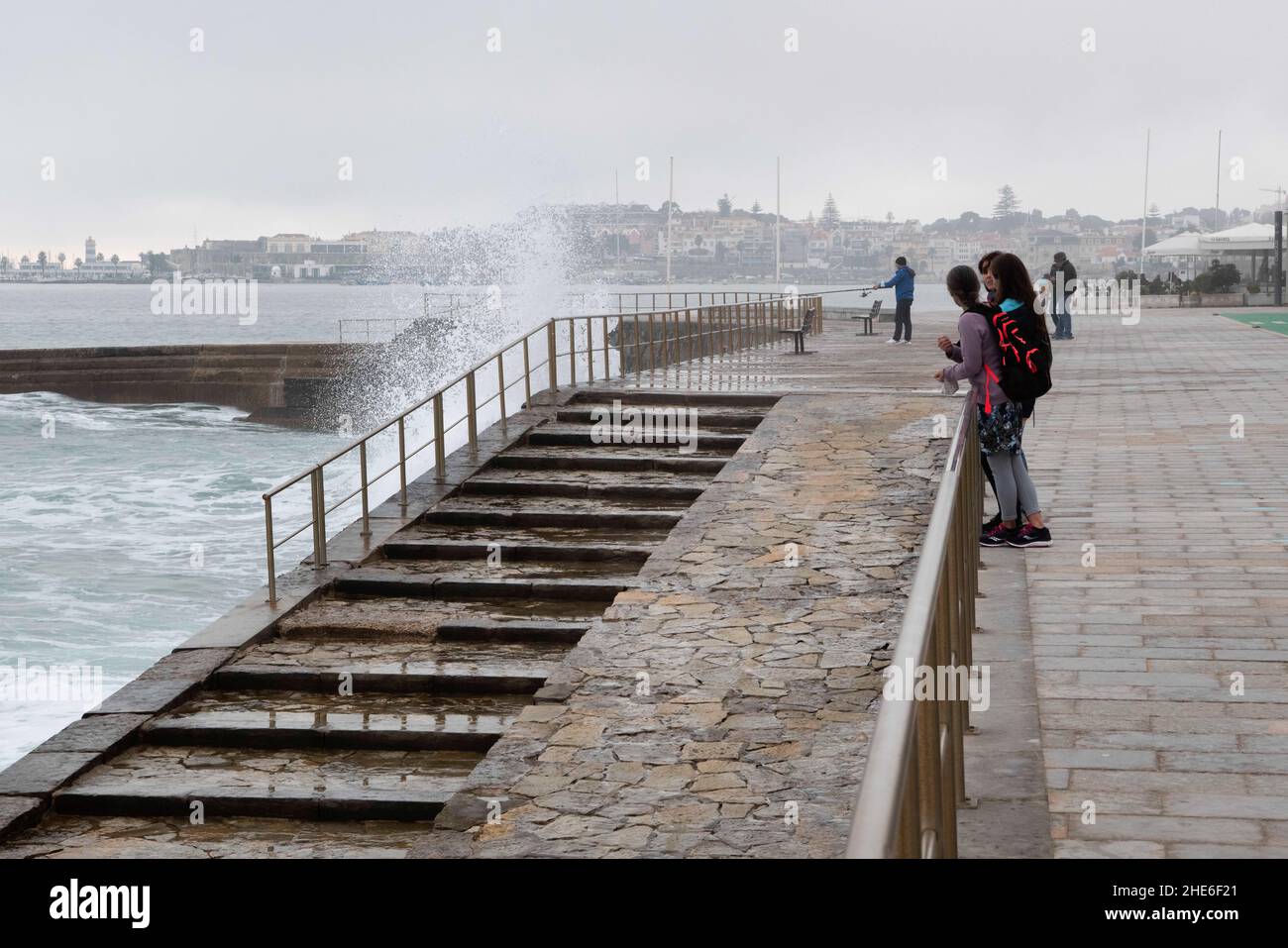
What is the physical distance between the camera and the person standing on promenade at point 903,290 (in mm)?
25973

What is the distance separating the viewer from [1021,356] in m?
7.87

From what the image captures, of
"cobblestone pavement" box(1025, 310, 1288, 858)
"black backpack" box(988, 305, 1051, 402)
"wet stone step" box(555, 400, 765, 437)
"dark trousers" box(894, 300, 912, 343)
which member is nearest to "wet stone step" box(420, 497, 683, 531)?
"wet stone step" box(555, 400, 765, 437)

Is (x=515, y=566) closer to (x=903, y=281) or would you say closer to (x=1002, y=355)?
(x=1002, y=355)

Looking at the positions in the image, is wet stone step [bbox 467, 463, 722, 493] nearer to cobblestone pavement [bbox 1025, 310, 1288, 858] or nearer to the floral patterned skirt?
cobblestone pavement [bbox 1025, 310, 1288, 858]

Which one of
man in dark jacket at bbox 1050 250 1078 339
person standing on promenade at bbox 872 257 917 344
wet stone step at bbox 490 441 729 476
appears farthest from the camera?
person standing on promenade at bbox 872 257 917 344

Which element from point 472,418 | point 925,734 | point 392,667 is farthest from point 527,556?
point 925,734

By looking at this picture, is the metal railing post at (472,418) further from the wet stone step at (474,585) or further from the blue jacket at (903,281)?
the blue jacket at (903,281)

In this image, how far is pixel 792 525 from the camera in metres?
10.4

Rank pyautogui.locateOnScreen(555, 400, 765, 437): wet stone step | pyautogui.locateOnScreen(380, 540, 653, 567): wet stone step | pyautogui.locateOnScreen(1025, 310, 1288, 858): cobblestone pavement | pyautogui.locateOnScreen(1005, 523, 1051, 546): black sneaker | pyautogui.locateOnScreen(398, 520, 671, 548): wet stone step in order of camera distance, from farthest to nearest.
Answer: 1. pyautogui.locateOnScreen(555, 400, 765, 437): wet stone step
2. pyautogui.locateOnScreen(398, 520, 671, 548): wet stone step
3. pyautogui.locateOnScreen(380, 540, 653, 567): wet stone step
4. pyautogui.locateOnScreen(1005, 523, 1051, 546): black sneaker
5. pyautogui.locateOnScreen(1025, 310, 1288, 858): cobblestone pavement

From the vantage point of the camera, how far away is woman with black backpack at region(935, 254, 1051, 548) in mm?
7867

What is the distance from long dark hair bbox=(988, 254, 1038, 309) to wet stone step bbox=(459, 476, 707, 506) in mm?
4608

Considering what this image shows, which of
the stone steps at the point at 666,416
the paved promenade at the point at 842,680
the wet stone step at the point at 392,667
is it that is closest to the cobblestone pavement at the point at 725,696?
the paved promenade at the point at 842,680

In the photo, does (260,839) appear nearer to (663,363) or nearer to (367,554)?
(367,554)

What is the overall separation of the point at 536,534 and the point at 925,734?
8.67m
